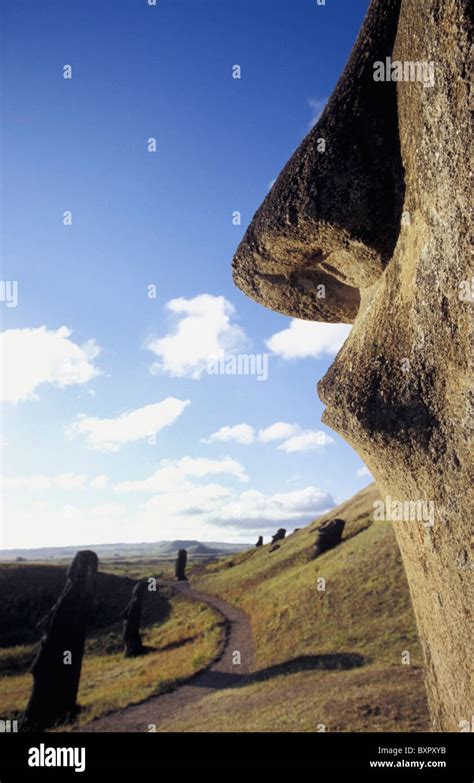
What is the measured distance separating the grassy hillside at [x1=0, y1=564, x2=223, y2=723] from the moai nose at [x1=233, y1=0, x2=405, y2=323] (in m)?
16.4

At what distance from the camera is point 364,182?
13.7 ft

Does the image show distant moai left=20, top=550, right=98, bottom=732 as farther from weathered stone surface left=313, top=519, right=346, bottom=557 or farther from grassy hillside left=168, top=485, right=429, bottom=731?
weathered stone surface left=313, top=519, right=346, bottom=557

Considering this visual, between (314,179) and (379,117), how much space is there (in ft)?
2.02

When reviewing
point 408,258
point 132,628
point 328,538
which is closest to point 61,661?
point 132,628

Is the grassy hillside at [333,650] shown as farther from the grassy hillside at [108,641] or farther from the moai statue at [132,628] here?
the moai statue at [132,628]

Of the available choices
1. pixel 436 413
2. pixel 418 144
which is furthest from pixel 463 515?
pixel 418 144

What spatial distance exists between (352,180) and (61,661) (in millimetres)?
16661

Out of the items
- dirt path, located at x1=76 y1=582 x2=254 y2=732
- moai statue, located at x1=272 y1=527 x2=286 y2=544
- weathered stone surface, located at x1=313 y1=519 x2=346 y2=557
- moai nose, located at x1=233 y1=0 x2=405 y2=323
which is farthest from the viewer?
moai statue, located at x1=272 y1=527 x2=286 y2=544

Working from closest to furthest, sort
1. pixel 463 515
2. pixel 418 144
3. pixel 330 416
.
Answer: pixel 463 515
pixel 418 144
pixel 330 416

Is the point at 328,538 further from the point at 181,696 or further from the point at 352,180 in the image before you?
the point at 352,180

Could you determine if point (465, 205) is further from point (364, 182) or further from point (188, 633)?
point (188, 633)

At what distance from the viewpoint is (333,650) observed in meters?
19.4

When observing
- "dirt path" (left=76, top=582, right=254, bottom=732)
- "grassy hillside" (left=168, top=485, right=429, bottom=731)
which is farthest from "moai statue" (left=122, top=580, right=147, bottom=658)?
"grassy hillside" (left=168, top=485, right=429, bottom=731)

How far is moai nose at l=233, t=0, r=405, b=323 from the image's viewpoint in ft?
13.5
